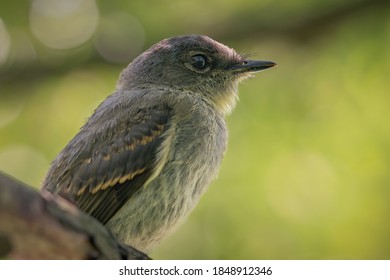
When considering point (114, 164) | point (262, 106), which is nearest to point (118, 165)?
point (114, 164)

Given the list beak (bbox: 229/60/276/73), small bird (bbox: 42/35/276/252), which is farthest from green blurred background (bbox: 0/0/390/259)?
small bird (bbox: 42/35/276/252)

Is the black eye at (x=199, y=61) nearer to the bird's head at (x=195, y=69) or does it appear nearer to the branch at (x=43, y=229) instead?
the bird's head at (x=195, y=69)

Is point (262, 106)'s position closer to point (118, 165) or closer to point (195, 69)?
point (195, 69)

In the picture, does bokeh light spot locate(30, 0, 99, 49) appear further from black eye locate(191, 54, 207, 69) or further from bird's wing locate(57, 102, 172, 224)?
bird's wing locate(57, 102, 172, 224)

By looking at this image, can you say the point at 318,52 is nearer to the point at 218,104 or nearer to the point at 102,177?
the point at 218,104
